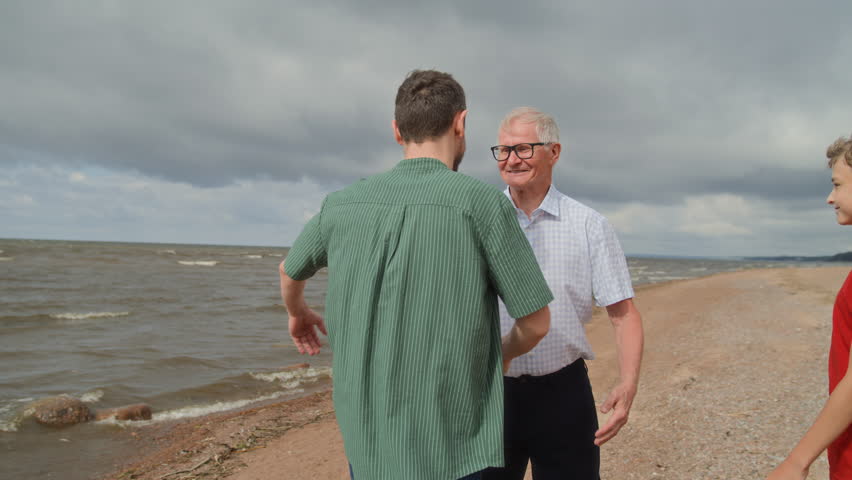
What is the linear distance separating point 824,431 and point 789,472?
0.14 m

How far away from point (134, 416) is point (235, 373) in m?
2.32

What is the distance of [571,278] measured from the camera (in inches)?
85.1

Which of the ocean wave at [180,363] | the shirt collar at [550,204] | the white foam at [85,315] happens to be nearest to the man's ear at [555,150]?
the shirt collar at [550,204]

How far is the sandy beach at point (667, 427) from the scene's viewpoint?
14.5ft

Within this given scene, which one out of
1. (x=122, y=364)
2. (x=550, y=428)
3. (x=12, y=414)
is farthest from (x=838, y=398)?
(x=122, y=364)

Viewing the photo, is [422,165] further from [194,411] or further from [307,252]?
[194,411]

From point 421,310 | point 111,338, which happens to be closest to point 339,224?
point 421,310

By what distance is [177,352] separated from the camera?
1040 cm

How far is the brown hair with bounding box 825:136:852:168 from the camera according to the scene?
150 cm

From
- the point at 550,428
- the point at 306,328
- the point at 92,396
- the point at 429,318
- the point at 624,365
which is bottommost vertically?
the point at 92,396

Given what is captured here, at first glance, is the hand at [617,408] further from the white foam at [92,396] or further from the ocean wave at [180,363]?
the ocean wave at [180,363]

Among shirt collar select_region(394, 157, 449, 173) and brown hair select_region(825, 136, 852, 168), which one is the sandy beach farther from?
shirt collar select_region(394, 157, 449, 173)

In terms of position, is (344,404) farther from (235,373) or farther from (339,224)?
(235,373)

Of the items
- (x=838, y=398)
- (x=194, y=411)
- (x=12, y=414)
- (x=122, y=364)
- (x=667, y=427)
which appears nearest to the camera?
(x=838, y=398)
